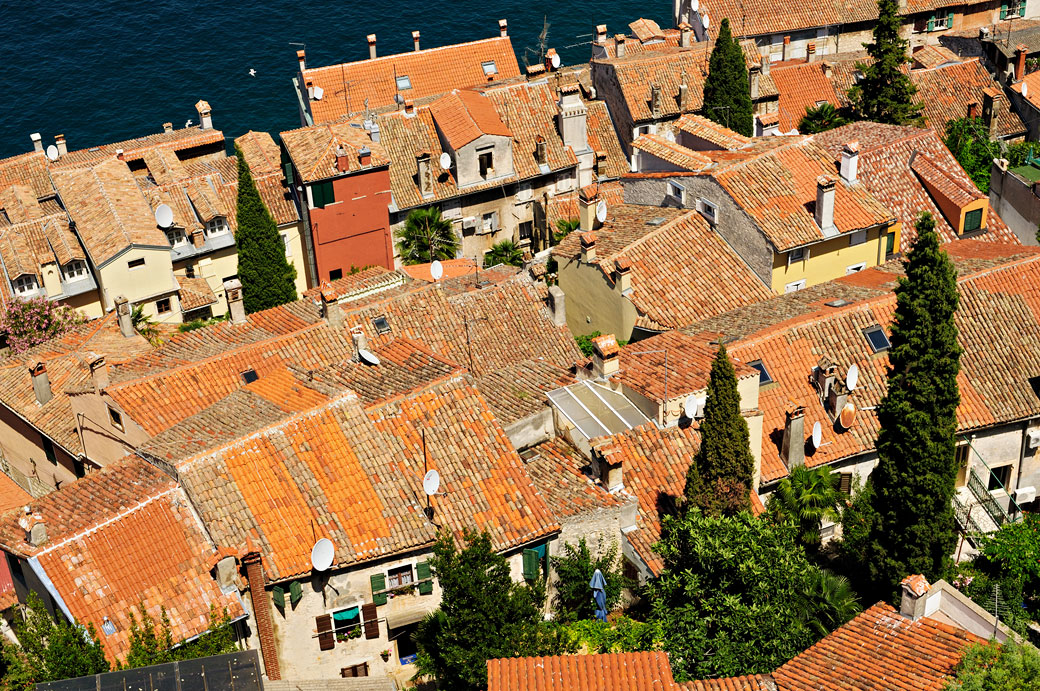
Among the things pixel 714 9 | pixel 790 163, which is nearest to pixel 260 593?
pixel 790 163

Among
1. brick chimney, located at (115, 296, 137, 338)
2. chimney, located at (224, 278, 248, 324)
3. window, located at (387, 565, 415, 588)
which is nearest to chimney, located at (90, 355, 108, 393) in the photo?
chimney, located at (224, 278, 248, 324)

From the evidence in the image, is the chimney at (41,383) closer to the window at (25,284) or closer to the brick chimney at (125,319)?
the brick chimney at (125,319)

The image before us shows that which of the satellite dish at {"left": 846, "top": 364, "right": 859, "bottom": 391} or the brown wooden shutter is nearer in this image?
the brown wooden shutter

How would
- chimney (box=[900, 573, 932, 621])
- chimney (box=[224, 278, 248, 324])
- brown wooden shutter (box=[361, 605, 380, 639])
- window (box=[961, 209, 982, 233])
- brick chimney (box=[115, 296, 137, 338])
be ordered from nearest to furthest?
chimney (box=[900, 573, 932, 621]) < brown wooden shutter (box=[361, 605, 380, 639]) < chimney (box=[224, 278, 248, 324]) < brick chimney (box=[115, 296, 137, 338]) < window (box=[961, 209, 982, 233])

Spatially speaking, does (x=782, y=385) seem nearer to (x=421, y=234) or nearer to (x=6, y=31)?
(x=421, y=234)

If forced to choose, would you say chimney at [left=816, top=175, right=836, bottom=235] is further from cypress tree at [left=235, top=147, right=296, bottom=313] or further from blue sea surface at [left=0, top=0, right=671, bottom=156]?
blue sea surface at [left=0, top=0, right=671, bottom=156]

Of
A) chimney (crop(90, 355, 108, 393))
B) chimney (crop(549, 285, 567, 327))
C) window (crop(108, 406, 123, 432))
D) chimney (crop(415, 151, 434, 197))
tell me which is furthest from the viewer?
chimney (crop(415, 151, 434, 197))
